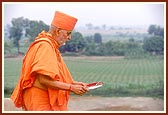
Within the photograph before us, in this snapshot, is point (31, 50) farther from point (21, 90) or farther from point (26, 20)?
point (26, 20)

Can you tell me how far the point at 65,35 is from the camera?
11.4 feet

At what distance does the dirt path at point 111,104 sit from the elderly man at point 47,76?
105cm

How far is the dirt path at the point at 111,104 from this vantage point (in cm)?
447

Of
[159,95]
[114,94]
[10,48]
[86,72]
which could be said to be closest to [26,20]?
[10,48]

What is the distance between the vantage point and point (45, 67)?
10.7 ft

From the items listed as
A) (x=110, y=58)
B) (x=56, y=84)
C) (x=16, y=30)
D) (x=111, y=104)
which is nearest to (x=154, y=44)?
(x=110, y=58)

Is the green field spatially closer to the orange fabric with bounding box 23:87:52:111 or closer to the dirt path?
the dirt path

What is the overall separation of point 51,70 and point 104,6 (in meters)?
1.27

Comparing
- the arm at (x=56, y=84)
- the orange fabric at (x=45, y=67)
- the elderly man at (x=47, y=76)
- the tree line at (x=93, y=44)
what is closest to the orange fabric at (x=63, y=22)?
the elderly man at (x=47, y=76)

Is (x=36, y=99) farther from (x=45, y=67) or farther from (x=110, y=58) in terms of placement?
(x=110, y=58)

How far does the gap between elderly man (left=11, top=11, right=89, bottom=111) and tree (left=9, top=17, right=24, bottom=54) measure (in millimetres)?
1119

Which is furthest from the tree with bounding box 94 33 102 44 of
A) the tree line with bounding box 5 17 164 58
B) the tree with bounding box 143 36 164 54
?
the tree with bounding box 143 36 164 54

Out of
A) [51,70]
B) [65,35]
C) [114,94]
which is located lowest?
[114,94]

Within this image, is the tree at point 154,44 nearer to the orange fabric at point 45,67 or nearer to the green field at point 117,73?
the green field at point 117,73
